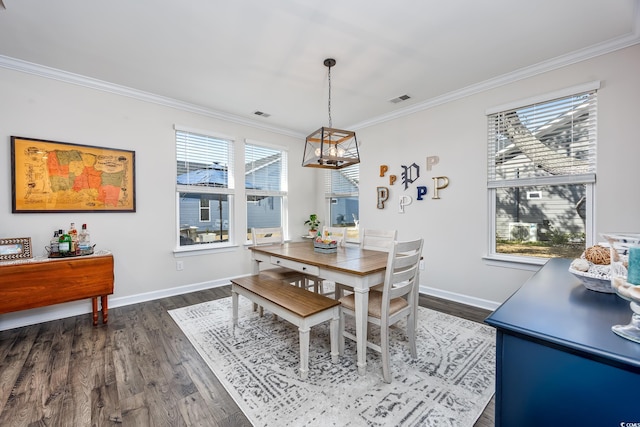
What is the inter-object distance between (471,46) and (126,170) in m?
4.08

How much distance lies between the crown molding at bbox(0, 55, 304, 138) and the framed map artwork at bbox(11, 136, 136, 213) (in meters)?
0.71

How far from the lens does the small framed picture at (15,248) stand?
259 centimetres

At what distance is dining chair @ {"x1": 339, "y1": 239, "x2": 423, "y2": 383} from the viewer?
6.18 feet

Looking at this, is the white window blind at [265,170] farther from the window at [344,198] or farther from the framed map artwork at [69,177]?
the framed map artwork at [69,177]

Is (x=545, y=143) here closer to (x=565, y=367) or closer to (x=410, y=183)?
(x=410, y=183)

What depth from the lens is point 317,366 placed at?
209 centimetres

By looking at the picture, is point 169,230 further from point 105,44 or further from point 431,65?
point 431,65

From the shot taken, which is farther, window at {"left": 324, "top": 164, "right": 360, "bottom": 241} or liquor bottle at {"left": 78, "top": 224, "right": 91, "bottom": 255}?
window at {"left": 324, "top": 164, "right": 360, "bottom": 241}

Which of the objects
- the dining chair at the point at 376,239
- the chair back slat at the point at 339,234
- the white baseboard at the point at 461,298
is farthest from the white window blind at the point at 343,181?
the white baseboard at the point at 461,298

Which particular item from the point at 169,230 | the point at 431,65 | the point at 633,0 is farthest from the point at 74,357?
the point at 633,0

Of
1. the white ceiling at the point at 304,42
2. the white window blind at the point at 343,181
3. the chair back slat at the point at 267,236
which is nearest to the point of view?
the white ceiling at the point at 304,42

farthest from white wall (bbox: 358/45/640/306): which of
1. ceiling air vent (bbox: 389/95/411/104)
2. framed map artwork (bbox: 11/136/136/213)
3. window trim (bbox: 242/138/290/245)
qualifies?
framed map artwork (bbox: 11/136/136/213)

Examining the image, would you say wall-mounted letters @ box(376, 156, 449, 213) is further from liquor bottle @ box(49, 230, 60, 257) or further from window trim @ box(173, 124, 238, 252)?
liquor bottle @ box(49, 230, 60, 257)

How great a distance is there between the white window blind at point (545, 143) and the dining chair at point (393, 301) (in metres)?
1.89
